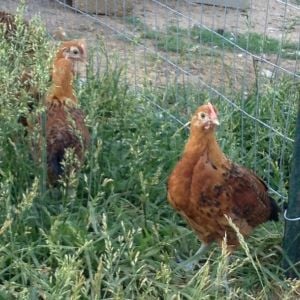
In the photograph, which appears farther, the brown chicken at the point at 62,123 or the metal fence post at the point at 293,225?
the brown chicken at the point at 62,123

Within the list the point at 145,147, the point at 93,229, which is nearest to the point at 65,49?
the point at 145,147

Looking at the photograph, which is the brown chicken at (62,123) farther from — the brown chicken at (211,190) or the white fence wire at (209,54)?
the white fence wire at (209,54)

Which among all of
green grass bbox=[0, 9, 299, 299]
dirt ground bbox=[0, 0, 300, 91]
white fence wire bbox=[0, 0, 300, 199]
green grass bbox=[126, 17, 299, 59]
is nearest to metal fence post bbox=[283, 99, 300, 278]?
green grass bbox=[0, 9, 299, 299]

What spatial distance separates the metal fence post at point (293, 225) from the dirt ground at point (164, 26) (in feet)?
4.92

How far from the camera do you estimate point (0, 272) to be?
3.09 metres

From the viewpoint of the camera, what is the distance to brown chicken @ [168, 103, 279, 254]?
10.5 feet

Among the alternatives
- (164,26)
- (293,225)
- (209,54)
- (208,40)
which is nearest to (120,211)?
(293,225)

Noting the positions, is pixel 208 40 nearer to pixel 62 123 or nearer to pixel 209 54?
pixel 209 54

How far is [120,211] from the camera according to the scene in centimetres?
355

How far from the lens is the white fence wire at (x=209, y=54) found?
422 centimetres

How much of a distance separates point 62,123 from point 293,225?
1.11 metres

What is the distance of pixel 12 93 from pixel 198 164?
32.1 inches

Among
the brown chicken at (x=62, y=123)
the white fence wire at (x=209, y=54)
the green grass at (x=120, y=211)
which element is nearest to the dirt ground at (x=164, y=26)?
the white fence wire at (x=209, y=54)

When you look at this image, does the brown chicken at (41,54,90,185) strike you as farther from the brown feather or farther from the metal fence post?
the metal fence post
